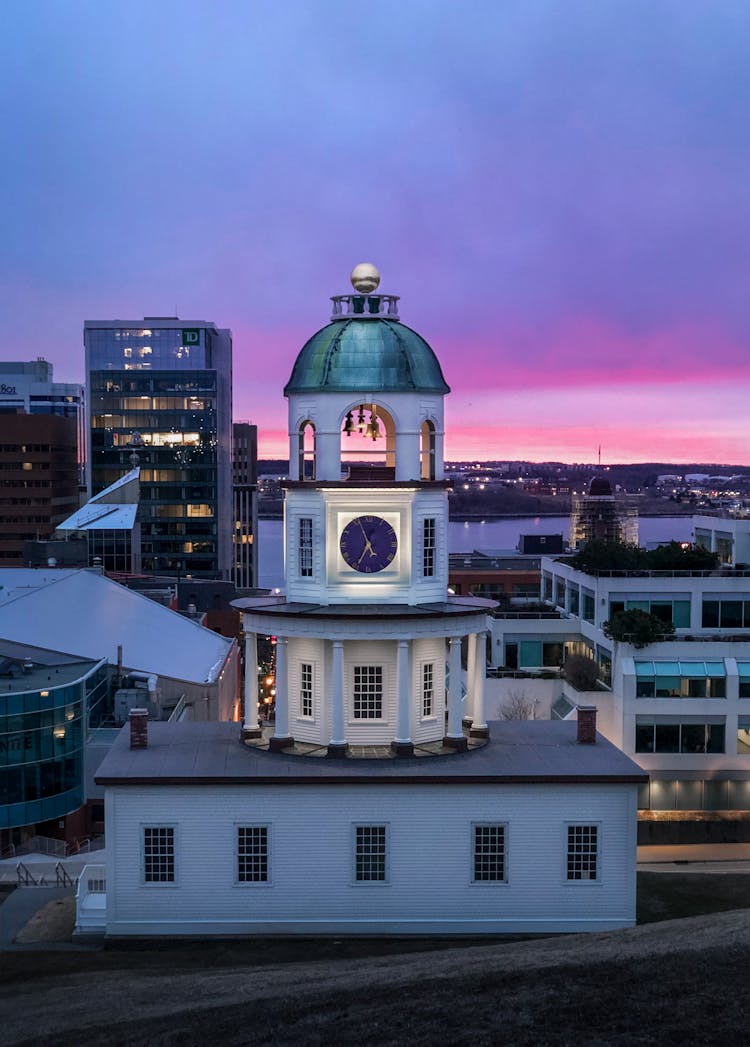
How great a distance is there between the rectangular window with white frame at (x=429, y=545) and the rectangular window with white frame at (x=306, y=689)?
14.6 feet

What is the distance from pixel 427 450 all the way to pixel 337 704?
8406 mm

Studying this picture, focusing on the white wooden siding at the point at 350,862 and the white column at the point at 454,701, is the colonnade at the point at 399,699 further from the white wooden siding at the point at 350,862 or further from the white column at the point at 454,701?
the white wooden siding at the point at 350,862

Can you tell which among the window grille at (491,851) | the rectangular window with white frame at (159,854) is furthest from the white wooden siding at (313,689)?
the window grille at (491,851)

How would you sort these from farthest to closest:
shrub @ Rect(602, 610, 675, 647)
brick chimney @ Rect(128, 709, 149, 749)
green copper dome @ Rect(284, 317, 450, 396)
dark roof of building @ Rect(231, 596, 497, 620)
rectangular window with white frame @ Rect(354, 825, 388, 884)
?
shrub @ Rect(602, 610, 675, 647) → green copper dome @ Rect(284, 317, 450, 396) → brick chimney @ Rect(128, 709, 149, 749) → dark roof of building @ Rect(231, 596, 497, 620) → rectangular window with white frame @ Rect(354, 825, 388, 884)

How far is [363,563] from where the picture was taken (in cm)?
3769

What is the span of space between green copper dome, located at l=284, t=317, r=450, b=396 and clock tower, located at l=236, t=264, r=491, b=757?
3 cm

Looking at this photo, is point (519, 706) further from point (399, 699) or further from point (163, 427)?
point (163, 427)

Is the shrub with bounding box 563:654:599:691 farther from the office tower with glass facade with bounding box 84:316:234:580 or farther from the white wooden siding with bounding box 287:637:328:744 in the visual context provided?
the office tower with glass facade with bounding box 84:316:234:580

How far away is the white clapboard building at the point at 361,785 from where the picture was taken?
34375 mm

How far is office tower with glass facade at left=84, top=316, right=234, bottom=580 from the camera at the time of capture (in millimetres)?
172125

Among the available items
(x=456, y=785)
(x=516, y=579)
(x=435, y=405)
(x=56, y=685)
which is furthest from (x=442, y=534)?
(x=516, y=579)

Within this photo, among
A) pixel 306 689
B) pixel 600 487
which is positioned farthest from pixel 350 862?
pixel 600 487

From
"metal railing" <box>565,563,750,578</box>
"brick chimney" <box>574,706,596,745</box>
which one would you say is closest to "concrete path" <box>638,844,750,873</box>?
"brick chimney" <box>574,706,596,745</box>

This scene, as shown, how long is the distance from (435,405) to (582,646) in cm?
3452
